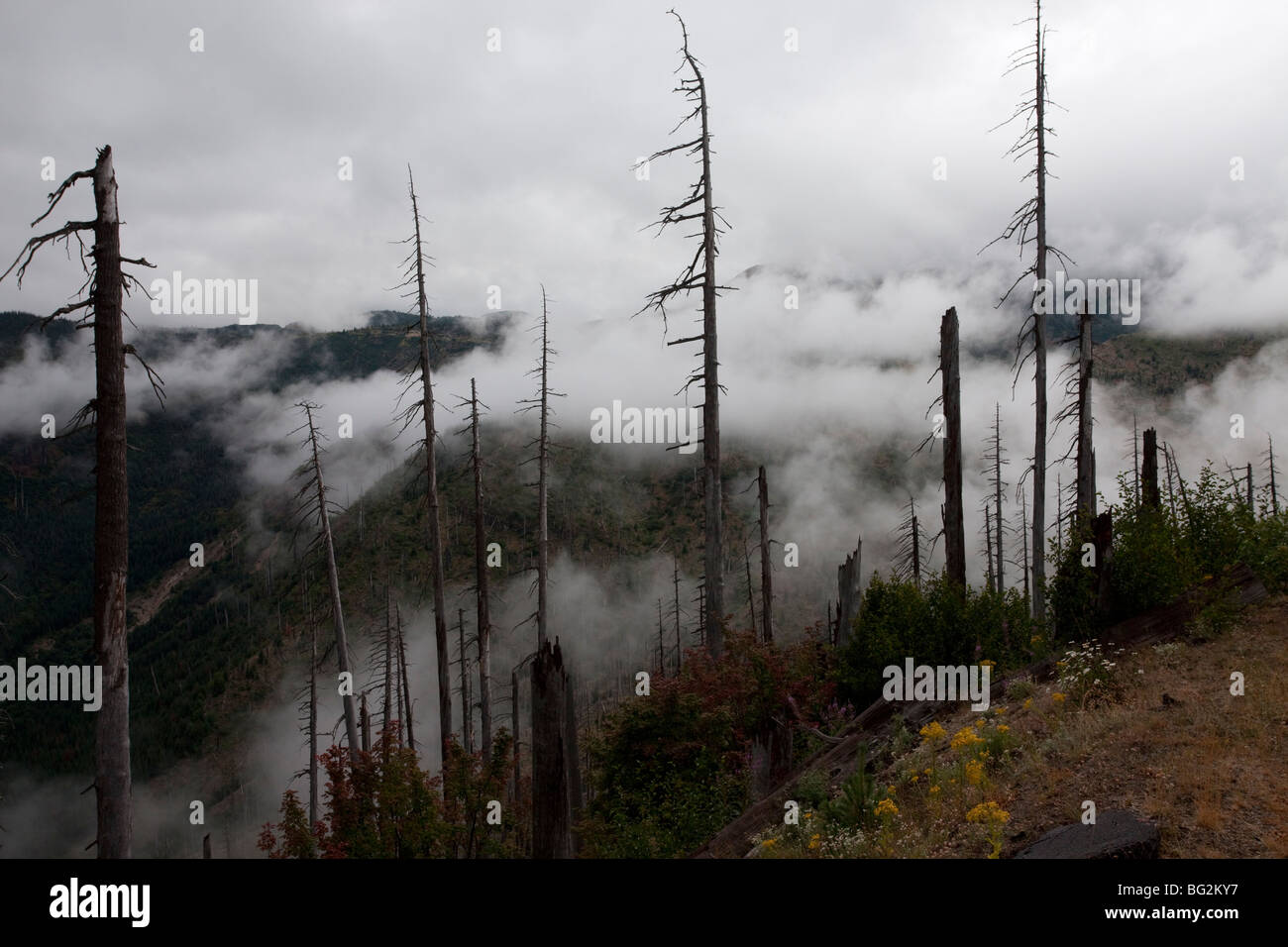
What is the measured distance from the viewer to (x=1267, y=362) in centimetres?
18600

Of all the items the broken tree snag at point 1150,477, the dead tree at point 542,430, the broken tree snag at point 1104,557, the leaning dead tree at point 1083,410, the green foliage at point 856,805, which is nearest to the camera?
the green foliage at point 856,805

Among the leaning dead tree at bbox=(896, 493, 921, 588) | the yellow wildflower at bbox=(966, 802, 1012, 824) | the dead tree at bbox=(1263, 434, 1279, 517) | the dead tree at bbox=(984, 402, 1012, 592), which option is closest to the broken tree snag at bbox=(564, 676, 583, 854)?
the yellow wildflower at bbox=(966, 802, 1012, 824)

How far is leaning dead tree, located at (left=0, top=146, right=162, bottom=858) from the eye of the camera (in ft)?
31.0

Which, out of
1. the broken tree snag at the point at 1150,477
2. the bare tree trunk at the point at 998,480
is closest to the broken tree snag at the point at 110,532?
the broken tree snag at the point at 1150,477

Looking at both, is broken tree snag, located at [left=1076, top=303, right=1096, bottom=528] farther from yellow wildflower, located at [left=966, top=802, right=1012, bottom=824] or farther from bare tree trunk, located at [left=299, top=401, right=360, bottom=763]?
bare tree trunk, located at [left=299, top=401, right=360, bottom=763]

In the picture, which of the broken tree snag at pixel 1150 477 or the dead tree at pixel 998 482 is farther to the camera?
the dead tree at pixel 998 482

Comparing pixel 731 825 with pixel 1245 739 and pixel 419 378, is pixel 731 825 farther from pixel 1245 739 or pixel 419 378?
pixel 419 378

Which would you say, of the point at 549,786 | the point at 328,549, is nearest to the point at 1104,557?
the point at 549,786

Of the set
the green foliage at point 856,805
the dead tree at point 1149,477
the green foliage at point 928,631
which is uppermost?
the dead tree at point 1149,477

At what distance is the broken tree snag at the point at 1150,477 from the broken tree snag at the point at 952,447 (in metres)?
3.37

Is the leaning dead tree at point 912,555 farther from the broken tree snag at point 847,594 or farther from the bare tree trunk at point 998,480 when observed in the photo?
the bare tree trunk at point 998,480

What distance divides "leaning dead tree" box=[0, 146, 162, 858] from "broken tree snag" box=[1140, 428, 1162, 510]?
16756mm

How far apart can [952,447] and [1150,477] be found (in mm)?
3823

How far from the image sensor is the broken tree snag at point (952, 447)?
15516mm
